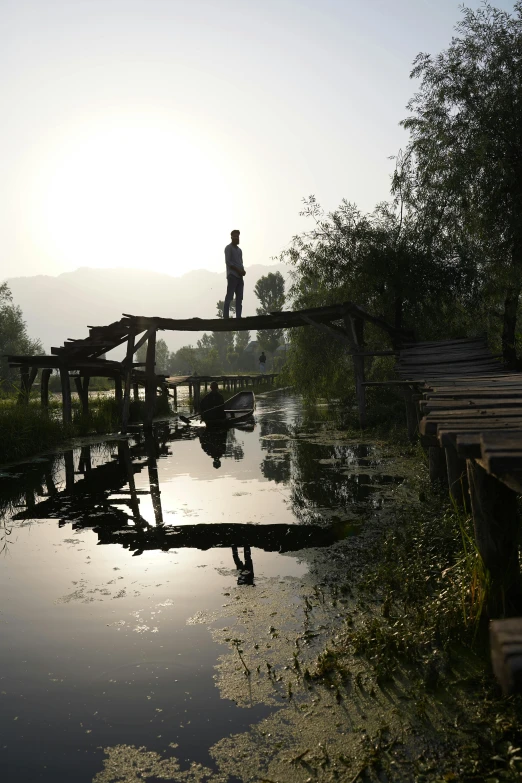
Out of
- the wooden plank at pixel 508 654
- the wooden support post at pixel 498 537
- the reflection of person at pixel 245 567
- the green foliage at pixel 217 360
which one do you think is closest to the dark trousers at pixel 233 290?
the reflection of person at pixel 245 567

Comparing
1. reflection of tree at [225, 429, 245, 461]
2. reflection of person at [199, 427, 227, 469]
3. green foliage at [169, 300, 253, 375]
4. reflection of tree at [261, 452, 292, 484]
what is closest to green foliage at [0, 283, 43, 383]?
green foliage at [169, 300, 253, 375]

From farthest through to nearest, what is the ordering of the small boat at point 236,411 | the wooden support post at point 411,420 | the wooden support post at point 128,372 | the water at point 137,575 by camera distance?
the small boat at point 236,411, the wooden support post at point 128,372, the wooden support post at point 411,420, the water at point 137,575

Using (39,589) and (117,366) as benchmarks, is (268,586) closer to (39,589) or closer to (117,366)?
(39,589)

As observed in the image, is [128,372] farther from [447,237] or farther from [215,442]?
[447,237]

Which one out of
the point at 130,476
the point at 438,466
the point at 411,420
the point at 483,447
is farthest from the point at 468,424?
the point at 411,420

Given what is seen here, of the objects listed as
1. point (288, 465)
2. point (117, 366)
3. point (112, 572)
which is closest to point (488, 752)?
point (112, 572)

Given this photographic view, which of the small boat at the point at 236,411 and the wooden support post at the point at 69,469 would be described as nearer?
the wooden support post at the point at 69,469

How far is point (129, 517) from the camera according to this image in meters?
8.76

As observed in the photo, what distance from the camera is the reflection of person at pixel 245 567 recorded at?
19.7 feet

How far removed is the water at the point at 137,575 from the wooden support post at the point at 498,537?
5.66 ft

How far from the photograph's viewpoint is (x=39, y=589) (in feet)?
20.0

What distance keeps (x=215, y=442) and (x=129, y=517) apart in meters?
8.80

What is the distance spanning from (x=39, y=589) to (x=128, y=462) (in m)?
7.68

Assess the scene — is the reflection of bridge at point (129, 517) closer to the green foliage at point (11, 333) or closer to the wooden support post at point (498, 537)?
the wooden support post at point (498, 537)
